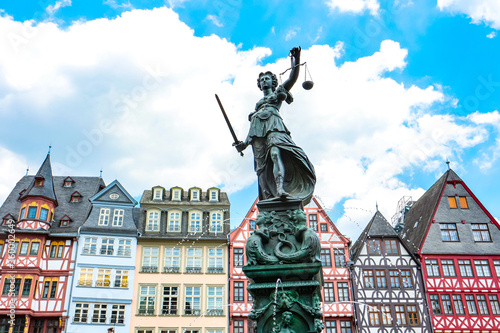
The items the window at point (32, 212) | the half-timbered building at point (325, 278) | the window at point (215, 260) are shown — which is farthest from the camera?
the window at point (215, 260)

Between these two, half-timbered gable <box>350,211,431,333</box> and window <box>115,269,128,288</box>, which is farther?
window <box>115,269,128,288</box>

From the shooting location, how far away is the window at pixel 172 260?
30434 mm

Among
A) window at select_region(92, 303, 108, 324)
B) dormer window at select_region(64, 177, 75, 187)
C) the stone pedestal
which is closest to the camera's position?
the stone pedestal

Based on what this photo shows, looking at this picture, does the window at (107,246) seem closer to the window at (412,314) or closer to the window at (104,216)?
the window at (104,216)

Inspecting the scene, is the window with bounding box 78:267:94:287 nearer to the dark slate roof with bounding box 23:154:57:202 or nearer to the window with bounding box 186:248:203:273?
the dark slate roof with bounding box 23:154:57:202

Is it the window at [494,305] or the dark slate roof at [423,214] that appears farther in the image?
the dark slate roof at [423,214]

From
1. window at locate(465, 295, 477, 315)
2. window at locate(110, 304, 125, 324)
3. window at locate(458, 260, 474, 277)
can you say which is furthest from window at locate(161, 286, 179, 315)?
window at locate(458, 260, 474, 277)

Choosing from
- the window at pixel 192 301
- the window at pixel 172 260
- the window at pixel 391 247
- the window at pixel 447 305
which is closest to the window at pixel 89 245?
the window at pixel 172 260

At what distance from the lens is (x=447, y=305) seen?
93.7 ft

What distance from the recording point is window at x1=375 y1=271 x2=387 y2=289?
29.3 meters

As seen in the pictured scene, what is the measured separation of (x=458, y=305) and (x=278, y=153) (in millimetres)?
26213

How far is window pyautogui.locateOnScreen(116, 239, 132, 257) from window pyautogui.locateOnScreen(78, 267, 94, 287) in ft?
6.58

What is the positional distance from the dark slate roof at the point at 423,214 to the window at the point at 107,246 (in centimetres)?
2010

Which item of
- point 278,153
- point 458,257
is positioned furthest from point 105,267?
point 278,153
